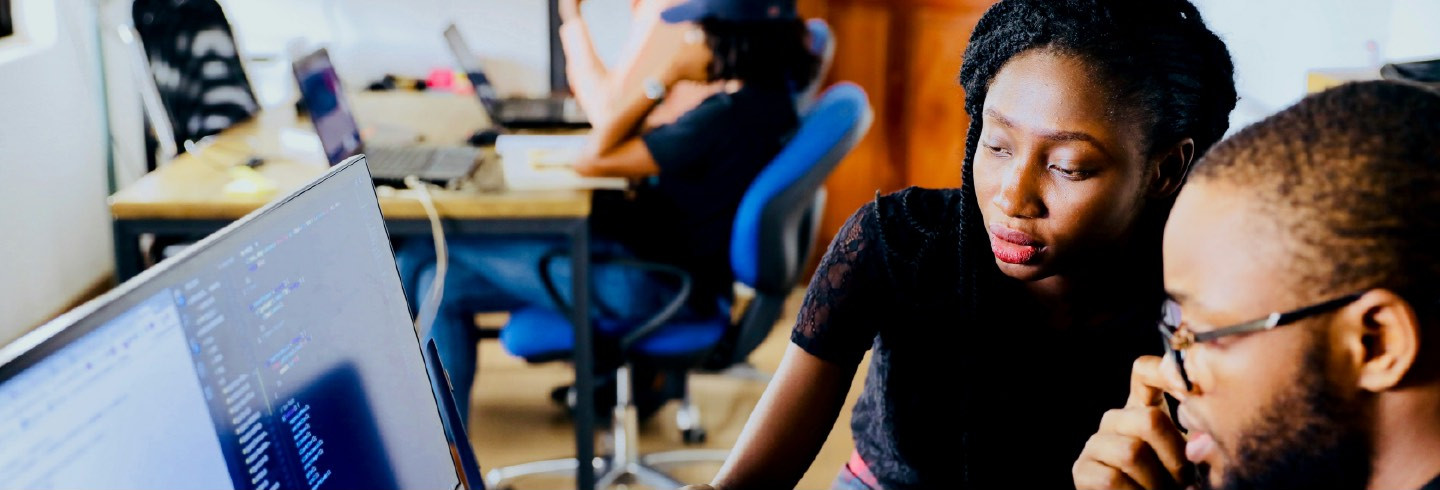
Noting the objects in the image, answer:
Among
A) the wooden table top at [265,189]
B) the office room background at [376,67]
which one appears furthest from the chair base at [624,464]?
the office room background at [376,67]

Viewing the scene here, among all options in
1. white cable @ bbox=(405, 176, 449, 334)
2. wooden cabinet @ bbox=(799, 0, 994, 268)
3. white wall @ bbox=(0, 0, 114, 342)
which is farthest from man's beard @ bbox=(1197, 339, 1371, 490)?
wooden cabinet @ bbox=(799, 0, 994, 268)

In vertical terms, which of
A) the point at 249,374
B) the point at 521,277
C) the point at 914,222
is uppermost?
the point at 249,374

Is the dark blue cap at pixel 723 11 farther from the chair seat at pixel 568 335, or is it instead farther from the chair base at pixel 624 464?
the chair base at pixel 624 464

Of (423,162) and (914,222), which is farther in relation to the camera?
(423,162)

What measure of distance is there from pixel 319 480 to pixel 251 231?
0.17 m

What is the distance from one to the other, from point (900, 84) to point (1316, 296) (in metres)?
2.81

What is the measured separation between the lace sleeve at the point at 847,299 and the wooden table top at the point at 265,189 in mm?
794

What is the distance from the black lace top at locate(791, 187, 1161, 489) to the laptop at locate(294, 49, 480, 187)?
1110 mm

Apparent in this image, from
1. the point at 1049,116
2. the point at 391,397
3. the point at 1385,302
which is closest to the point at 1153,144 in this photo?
the point at 1049,116

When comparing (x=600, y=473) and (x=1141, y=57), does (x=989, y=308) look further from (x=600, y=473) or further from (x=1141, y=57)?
(x=600, y=473)

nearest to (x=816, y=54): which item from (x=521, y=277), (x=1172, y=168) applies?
(x=521, y=277)

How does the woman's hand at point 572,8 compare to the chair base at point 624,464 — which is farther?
the woman's hand at point 572,8

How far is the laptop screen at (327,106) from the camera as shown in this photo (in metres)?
2.04

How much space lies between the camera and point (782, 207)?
197 cm
